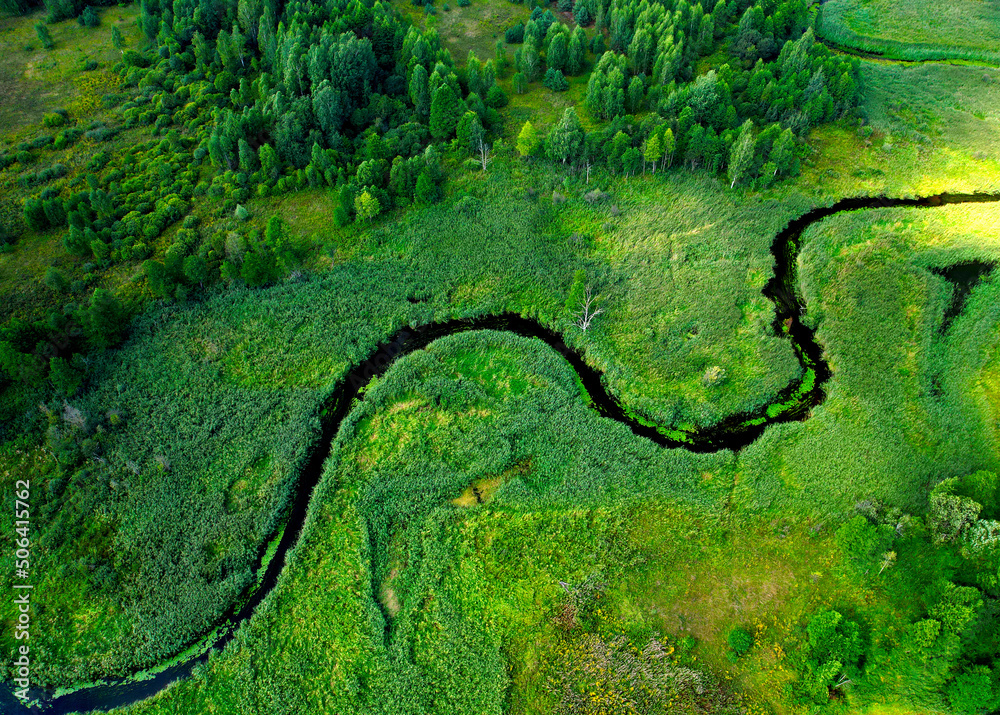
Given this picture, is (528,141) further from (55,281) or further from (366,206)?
(55,281)

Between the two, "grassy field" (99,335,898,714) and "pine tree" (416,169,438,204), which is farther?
"pine tree" (416,169,438,204)

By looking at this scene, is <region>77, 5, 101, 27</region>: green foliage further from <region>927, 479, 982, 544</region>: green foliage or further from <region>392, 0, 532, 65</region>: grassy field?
<region>927, 479, 982, 544</region>: green foliage

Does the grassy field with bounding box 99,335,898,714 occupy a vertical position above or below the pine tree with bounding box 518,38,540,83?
below

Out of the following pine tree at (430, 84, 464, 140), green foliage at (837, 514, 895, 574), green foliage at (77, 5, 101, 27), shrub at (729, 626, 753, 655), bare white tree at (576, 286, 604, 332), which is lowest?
shrub at (729, 626, 753, 655)

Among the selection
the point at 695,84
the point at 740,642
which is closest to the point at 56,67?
the point at 695,84

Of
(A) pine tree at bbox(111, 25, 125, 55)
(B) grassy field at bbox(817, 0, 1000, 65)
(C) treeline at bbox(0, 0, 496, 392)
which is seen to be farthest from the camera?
(B) grassy field at bbox(817, 0, 1000, 65)

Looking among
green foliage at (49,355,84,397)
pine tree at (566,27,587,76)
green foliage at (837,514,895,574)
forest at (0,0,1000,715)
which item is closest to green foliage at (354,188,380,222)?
forest at (0,0,1000,715)

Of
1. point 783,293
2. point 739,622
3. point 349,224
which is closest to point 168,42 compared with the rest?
point 349,224
